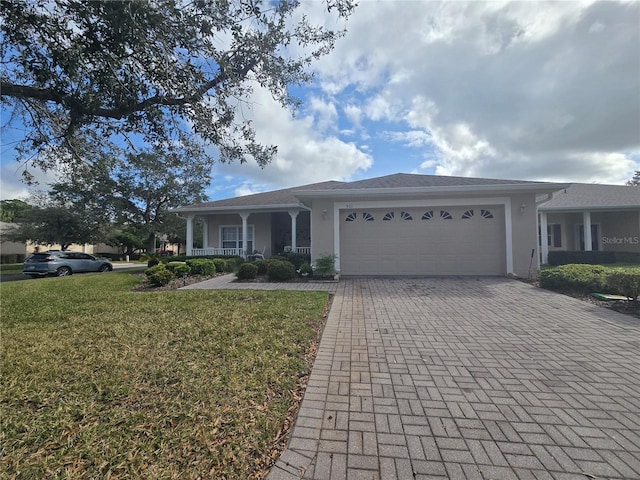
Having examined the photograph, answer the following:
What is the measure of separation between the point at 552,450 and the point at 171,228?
103 feet

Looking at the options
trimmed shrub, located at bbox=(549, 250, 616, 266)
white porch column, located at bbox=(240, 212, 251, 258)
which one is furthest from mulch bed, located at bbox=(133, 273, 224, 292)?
trimmed shrub, located at bbox=(549, 250, 616, 266)

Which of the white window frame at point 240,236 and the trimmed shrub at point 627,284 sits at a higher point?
the white window frame at point 240,236

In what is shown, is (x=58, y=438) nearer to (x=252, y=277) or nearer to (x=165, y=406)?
(x=165, y=406)

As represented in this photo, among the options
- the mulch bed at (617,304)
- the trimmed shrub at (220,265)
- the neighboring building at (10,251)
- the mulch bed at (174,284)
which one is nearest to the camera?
the mulch bed at (617,304)

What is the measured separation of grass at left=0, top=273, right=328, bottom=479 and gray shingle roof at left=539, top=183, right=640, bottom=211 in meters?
15.7

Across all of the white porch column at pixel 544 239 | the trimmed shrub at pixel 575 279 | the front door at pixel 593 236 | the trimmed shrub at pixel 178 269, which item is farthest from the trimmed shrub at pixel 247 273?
the front door at pixel 593 236

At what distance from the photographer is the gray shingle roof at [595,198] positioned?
1429 centimetres

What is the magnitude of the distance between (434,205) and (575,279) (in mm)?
4572

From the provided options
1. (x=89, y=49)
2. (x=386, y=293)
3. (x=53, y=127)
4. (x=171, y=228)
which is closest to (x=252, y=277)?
(x=386, y=293)

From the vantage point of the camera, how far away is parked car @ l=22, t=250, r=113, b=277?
1454 centimetres

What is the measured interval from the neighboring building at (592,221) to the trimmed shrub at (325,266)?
11404mm

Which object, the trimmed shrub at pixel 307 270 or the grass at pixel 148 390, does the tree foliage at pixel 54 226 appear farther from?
the trimmed shrub at pixel 307 270

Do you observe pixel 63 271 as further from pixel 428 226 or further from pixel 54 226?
pixel 428 226

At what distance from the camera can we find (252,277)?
1033 centimetres
